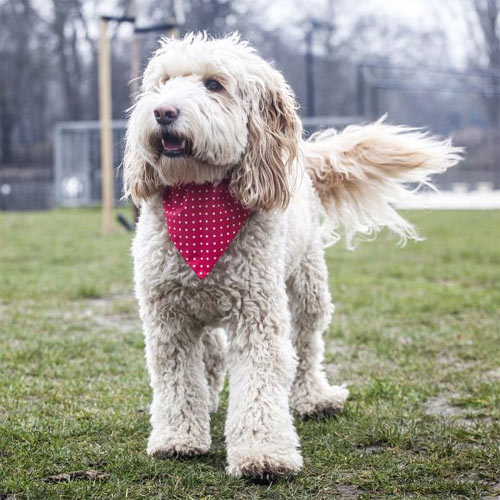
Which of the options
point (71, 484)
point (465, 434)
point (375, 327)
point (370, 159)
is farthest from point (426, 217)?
point (71, 484)

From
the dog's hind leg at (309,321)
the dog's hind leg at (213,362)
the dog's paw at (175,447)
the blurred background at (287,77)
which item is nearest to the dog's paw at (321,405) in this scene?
the dog's hind leg at (309,321)

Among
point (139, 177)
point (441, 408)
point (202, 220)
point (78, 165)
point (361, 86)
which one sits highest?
point (361, 86)

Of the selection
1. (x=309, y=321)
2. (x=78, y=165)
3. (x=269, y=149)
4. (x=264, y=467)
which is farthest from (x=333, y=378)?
(x=78, y=165)

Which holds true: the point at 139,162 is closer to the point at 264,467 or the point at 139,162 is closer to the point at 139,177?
the point at 139,177

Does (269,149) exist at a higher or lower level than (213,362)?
higher

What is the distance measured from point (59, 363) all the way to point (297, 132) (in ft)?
7.51

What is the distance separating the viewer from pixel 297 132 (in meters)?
3.54

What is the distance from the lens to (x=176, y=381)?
139 inches

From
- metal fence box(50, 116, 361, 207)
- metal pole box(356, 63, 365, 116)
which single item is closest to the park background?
metal fence box(50, 116, 361, 207)

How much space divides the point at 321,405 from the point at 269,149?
1.39 m

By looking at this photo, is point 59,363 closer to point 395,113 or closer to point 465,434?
point 465,434

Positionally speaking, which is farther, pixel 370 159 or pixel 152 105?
pixel 370 159

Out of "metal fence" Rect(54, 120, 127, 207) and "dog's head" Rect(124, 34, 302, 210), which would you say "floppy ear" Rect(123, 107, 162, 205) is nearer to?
"dog's head" Rect(124, 34, 302, 210)

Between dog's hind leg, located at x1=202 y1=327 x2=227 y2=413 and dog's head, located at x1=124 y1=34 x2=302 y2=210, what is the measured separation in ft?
3.08
